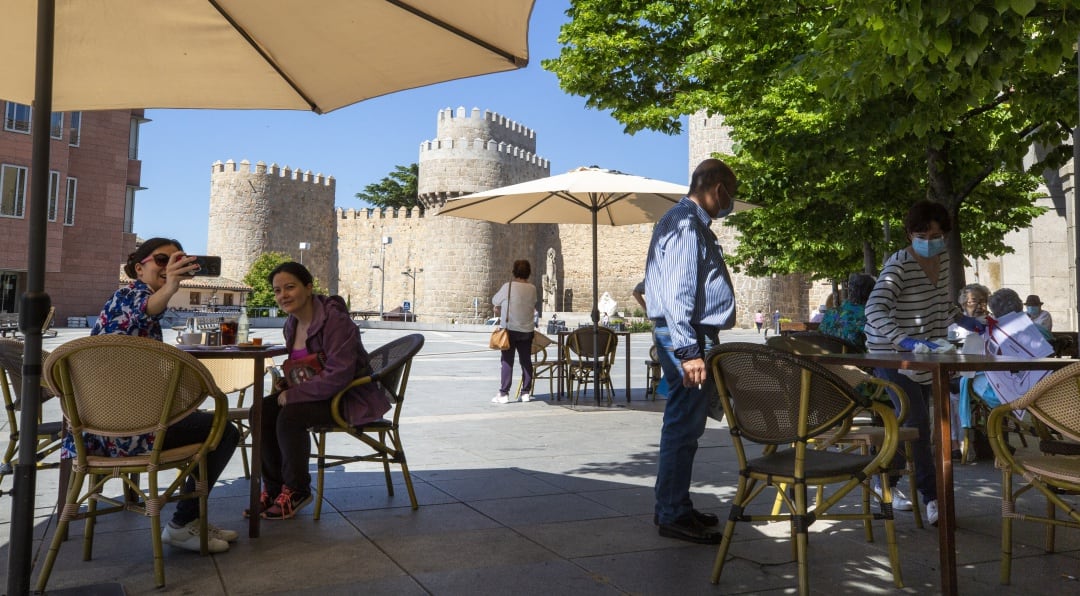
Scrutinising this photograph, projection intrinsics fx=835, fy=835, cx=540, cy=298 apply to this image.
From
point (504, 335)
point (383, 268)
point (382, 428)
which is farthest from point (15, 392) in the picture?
point (383, 268)

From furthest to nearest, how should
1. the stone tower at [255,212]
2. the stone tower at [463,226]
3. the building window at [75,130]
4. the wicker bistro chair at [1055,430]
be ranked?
1. the stone tower at [255,212]
2. the stone tower at [463,226]
3. the building window at [75,130]
4. the wicker bistro chair at [1055,430]

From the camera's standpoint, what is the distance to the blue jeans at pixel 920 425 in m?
3.62

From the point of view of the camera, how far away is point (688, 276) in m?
3.33

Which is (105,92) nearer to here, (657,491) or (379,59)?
(379,59)

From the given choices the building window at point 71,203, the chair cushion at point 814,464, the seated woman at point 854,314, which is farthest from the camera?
the building window at point 71,203

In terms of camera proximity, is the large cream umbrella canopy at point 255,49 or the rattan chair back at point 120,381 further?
the large cream umbrella canopy at point 255,49

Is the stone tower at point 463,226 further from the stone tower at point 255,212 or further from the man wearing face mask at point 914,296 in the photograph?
the man wearing face mask at point 914,296

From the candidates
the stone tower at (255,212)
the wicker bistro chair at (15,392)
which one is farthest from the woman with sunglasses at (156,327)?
the stone tower at (255,212)

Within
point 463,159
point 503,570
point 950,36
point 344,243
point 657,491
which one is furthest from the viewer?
point 344,243

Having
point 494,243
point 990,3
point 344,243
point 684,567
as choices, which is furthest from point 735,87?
point 344,243

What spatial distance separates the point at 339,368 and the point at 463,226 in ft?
128

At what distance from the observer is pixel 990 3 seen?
370 centimetres

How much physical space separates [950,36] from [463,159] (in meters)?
39.8

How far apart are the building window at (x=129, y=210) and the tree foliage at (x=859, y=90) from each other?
25.8m
